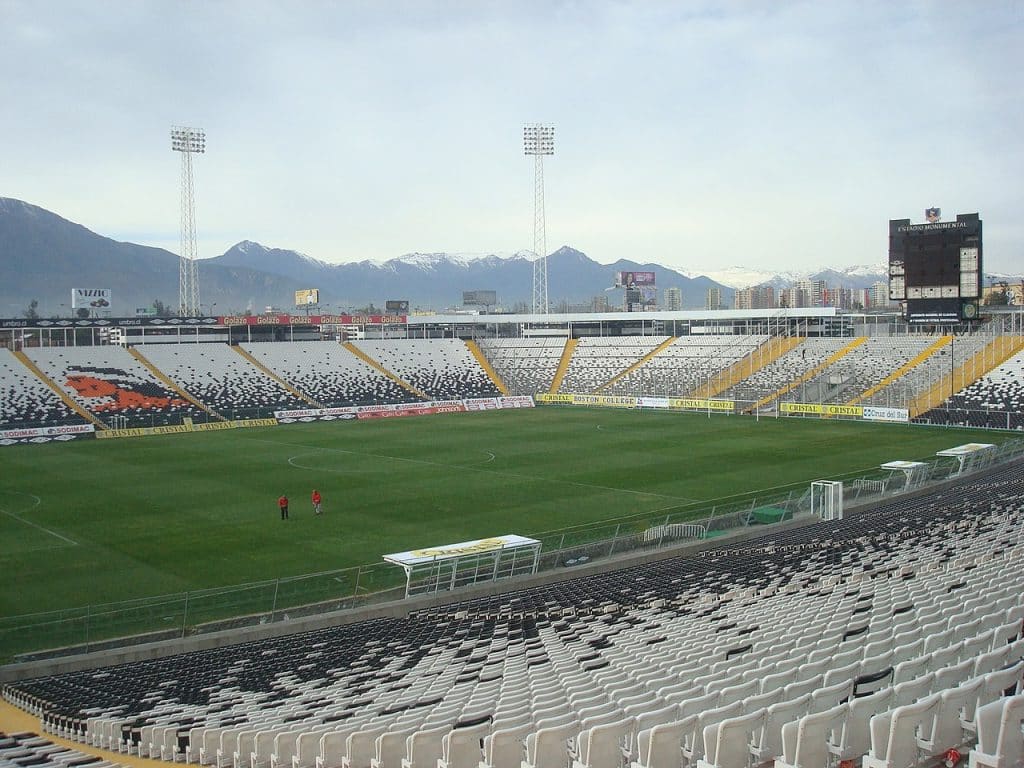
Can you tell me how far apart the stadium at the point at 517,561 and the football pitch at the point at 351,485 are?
246mm

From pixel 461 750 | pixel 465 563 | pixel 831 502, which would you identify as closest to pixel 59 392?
pixel 465 563

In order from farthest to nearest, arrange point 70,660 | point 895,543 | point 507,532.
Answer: point 507,532, point 895,543, point 70,660

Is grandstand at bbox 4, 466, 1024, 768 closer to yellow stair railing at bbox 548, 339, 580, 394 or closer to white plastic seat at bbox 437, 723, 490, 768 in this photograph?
white plastic seat at bbox 437, 723, 490, 768

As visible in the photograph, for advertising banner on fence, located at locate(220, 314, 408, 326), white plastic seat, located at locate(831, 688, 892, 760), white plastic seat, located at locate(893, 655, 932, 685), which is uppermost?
advertising banner on fence, located at locate(220, 314, 408, 326)

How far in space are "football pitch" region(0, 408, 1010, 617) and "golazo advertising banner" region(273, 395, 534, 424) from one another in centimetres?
405

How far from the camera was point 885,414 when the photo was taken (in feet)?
213

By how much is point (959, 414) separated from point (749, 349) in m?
24.7

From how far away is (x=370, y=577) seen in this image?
2573 centimetres

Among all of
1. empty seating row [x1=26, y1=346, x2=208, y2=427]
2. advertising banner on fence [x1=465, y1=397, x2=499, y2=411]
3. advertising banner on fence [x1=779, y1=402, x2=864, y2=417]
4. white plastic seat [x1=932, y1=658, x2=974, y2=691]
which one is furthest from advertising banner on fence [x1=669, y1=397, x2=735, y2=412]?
white plastic seat [x1=932, y1=658, x2=974, y2=691]

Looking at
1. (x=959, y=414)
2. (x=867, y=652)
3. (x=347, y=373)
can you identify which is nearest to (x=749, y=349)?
(x=959, y=414)

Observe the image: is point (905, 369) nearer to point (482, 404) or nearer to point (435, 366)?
point (482, 404)

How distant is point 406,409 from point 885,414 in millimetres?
34475

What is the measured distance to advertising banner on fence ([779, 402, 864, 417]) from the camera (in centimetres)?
6688

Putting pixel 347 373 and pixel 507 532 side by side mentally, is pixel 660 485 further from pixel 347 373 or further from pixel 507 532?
pixel 347 373
